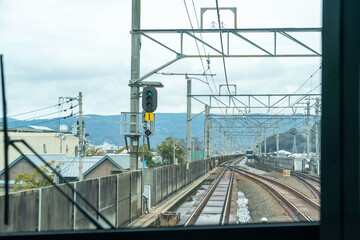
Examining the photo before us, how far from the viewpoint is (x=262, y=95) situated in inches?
970

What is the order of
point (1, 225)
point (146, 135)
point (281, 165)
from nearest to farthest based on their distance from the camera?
point (1, 225)
point (146, 135)
point (281, 165)

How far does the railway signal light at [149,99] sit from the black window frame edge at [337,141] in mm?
7531

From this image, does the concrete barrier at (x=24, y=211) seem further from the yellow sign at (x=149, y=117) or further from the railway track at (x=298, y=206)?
the railway track at (x=298, y=206)

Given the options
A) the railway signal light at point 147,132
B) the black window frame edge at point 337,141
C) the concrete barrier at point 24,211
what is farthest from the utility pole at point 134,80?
the black window frame edge at point 337,141

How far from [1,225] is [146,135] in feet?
28.9

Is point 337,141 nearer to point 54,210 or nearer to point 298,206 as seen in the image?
point 54,210

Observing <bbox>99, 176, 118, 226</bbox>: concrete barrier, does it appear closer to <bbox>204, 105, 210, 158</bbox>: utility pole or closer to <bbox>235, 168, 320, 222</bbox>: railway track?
<bbox>235, 168, 320, 222</bbox>: railway track

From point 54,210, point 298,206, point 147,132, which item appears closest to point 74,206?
point 54,210

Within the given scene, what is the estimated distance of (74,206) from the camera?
10.8ft

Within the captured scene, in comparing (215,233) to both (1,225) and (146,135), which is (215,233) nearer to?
(1,225)

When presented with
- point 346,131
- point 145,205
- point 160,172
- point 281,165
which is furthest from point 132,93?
point 281,165

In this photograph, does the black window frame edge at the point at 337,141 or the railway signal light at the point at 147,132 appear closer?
the black window frame edge at the point at 337,141

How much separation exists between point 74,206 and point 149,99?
690 cm

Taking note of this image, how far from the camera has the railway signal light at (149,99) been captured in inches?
377
